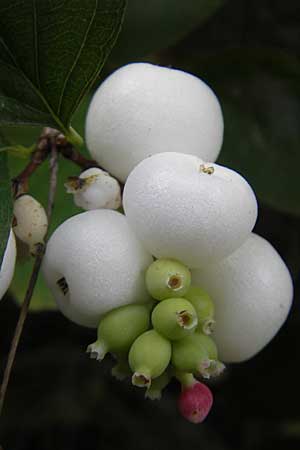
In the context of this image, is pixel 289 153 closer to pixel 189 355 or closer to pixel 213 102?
pixel 213 102

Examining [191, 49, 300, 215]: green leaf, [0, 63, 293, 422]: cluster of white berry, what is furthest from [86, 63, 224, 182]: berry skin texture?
[191, 49, 300, 215]: green leaf

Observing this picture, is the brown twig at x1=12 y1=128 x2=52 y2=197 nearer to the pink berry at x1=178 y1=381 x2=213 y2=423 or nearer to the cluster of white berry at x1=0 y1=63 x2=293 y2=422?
the cluster of white berry at x1=0 y1=63 x2=293 y2=422

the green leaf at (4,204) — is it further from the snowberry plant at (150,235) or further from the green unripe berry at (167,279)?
the green unripe berry at (167,279)

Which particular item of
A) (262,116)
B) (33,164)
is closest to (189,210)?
(33,164)

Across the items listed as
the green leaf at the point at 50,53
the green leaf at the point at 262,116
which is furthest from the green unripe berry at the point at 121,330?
the green leaf at the point at 262,116

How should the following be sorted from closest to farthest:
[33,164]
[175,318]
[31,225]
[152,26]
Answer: [175,318] → [31,225] → [33,164] → [152,26]

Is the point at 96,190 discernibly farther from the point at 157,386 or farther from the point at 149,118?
the point at 157,386

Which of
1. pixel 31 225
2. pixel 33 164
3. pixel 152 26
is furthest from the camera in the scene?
pixel 152 26
